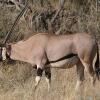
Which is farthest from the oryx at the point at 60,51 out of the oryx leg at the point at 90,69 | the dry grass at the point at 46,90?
the dry grass at the point at 46,90

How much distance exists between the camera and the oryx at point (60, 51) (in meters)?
8.82

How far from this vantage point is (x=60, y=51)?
8922 mm

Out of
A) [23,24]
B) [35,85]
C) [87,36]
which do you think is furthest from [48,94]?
[23,24]

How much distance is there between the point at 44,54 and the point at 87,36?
86cm

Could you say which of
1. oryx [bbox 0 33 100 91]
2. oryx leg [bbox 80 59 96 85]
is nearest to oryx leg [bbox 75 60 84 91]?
oryx [bbox 0 33 100 91]

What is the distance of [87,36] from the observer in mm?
8898

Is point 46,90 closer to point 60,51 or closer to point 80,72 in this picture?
point 60,51

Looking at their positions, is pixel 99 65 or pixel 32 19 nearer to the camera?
pixel 99 65

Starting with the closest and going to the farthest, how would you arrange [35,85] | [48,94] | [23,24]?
[48,94], [35,85], [23,24]

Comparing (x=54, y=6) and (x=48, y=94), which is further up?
(x=54, y=6)

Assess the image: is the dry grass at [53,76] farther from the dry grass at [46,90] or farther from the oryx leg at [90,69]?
the oryx leg at [90,69]

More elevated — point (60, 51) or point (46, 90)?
point (60, 51)

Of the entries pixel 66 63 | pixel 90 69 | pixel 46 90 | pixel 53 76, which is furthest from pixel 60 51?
pixel 53 76

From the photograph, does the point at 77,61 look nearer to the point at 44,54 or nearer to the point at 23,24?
the point at 44,54
